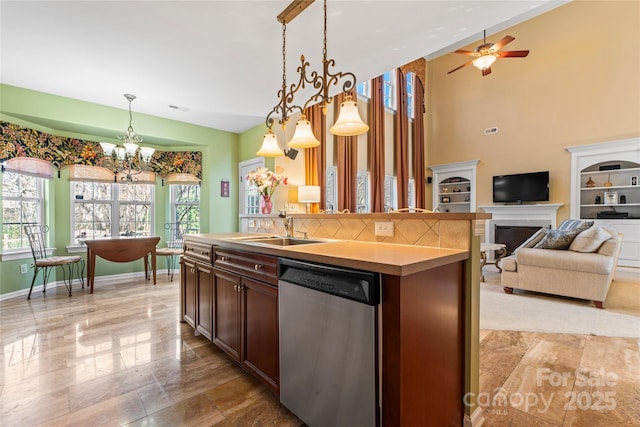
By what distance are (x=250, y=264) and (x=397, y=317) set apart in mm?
1044

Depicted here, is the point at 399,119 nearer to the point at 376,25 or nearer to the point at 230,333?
the point at 376,25

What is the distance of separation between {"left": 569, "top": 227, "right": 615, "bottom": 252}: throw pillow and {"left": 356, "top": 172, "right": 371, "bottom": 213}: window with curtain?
3.55 m

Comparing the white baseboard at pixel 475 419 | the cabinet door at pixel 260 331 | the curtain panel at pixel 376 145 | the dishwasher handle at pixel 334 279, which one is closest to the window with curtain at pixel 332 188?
the curtain panel at pixel 376 145

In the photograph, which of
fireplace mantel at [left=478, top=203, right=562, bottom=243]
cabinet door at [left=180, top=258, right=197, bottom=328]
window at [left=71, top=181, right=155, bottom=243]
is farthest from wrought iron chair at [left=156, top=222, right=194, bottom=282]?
fireplace mantel at [left=478, top=203, right=562, bottom=243]

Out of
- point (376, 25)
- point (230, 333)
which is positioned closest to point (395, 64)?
point (376, 25)

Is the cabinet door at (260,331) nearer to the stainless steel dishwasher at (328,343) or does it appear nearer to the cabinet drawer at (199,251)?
the stainless steel dishwasher at (328,343)

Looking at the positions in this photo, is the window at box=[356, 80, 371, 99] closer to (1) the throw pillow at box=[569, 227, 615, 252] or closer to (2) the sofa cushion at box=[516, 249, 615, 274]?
(2) the sofa cushion at box=[516, 249, 615, 274]

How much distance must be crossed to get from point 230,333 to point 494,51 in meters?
5.44

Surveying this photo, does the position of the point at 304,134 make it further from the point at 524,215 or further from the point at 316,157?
the point at 524,215

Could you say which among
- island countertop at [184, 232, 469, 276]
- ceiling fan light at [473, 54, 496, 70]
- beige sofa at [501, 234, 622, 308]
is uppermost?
ceiling fan light at [473, 54, 496, 70]

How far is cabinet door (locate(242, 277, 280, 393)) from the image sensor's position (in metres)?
1.66

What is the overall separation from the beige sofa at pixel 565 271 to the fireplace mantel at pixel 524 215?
2776 mm

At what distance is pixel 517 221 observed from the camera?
6559 mm

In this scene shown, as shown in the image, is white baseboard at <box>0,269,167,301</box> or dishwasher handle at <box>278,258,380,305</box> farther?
white baseboard at <box>0,269,167,301</box>
